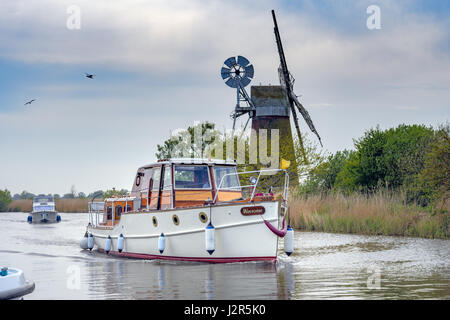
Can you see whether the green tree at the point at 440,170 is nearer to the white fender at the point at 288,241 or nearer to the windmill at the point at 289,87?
the white fender at the point at 288,241

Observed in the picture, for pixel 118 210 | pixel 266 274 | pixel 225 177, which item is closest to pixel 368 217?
pixel 225 177

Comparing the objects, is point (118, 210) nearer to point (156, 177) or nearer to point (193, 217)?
point (156, 177)

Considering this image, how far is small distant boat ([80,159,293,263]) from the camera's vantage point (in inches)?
755

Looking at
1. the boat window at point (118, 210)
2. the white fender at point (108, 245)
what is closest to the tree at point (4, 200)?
the white fender at point (108, 245)

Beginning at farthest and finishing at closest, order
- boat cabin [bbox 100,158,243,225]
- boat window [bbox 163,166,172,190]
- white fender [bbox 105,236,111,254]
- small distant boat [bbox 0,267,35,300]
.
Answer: white fender [bbox 105,236,111,254], boat window [bbox 163,166,172,190], boat cabin [bbox 100,158,243,225], small distant boat [bbox 0,267,35,300]

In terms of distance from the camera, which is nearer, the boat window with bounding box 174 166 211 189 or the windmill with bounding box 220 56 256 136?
the boat window with bounding box 174 166 211 189

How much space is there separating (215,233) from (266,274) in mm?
2681

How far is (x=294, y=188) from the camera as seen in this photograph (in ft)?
146

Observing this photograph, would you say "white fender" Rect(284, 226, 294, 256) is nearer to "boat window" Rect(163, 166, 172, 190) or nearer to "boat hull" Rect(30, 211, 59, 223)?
"boat window" Rect(163, 166, 172, 190)

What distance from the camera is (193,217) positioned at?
1989 cm

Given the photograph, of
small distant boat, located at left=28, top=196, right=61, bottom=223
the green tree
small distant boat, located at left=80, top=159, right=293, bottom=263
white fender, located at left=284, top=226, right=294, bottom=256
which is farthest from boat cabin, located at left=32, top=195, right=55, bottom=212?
white fender, located at left=284, top=226, right=294, bottom=256

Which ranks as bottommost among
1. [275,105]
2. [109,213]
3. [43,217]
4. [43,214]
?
[43,217]
